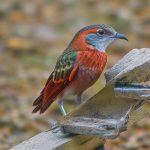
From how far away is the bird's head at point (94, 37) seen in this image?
582 centimetres

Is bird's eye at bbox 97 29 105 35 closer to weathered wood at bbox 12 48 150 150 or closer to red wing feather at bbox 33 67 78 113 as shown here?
red wing feather at bbox 33 67 78 113

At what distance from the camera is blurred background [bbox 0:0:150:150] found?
784 centimetres

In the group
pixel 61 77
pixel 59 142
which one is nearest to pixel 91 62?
pixel 61 77

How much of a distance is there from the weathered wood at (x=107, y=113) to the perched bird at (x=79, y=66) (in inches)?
26.6

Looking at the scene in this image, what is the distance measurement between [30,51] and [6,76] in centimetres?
111

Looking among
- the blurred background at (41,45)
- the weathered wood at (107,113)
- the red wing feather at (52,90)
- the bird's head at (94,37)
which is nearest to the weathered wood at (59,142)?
the weathered wood at (107,113)

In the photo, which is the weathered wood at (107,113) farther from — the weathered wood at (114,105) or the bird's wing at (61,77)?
the bird's wing at (61,77)

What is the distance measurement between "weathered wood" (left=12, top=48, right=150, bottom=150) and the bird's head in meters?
0.89

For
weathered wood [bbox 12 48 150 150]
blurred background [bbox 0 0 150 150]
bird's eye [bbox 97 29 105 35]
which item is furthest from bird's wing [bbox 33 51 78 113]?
blurred background [bbox 0 0 150 150]

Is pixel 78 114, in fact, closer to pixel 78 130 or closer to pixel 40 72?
pixel 78 130

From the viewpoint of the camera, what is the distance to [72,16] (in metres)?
12.6

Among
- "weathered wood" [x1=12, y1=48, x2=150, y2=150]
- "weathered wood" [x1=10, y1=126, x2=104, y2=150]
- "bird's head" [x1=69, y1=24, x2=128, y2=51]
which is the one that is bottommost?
"weathered wood" [x1=10, y1=126, x2=104, y2=150]

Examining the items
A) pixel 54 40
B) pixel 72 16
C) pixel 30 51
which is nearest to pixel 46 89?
pixel 30 51

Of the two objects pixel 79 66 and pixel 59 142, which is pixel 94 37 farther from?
pixel 59 142
